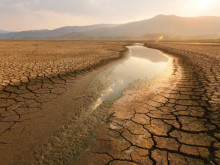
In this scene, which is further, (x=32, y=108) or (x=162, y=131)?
(x=32, y=108)

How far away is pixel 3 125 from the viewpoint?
1.96 m

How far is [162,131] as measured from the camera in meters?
1.83

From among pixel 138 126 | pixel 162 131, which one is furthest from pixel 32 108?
pixel 162 131

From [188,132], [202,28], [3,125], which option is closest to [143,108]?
[188,132]

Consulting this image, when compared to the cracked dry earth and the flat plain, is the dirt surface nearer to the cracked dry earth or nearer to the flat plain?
the flat plain

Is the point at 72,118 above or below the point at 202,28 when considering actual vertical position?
below

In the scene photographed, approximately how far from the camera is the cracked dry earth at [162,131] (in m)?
1.41

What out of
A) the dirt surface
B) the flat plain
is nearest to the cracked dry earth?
the flat plain

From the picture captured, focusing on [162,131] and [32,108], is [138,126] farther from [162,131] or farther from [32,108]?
[32,108]

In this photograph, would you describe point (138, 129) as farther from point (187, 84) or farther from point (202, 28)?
point (202, 28)

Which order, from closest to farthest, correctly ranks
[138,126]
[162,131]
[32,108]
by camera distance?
[162,131] → [138,126] → [32,108]

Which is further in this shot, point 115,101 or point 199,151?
point 115,101

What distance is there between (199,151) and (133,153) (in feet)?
2.49

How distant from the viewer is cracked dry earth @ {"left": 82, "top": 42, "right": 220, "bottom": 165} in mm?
1410
